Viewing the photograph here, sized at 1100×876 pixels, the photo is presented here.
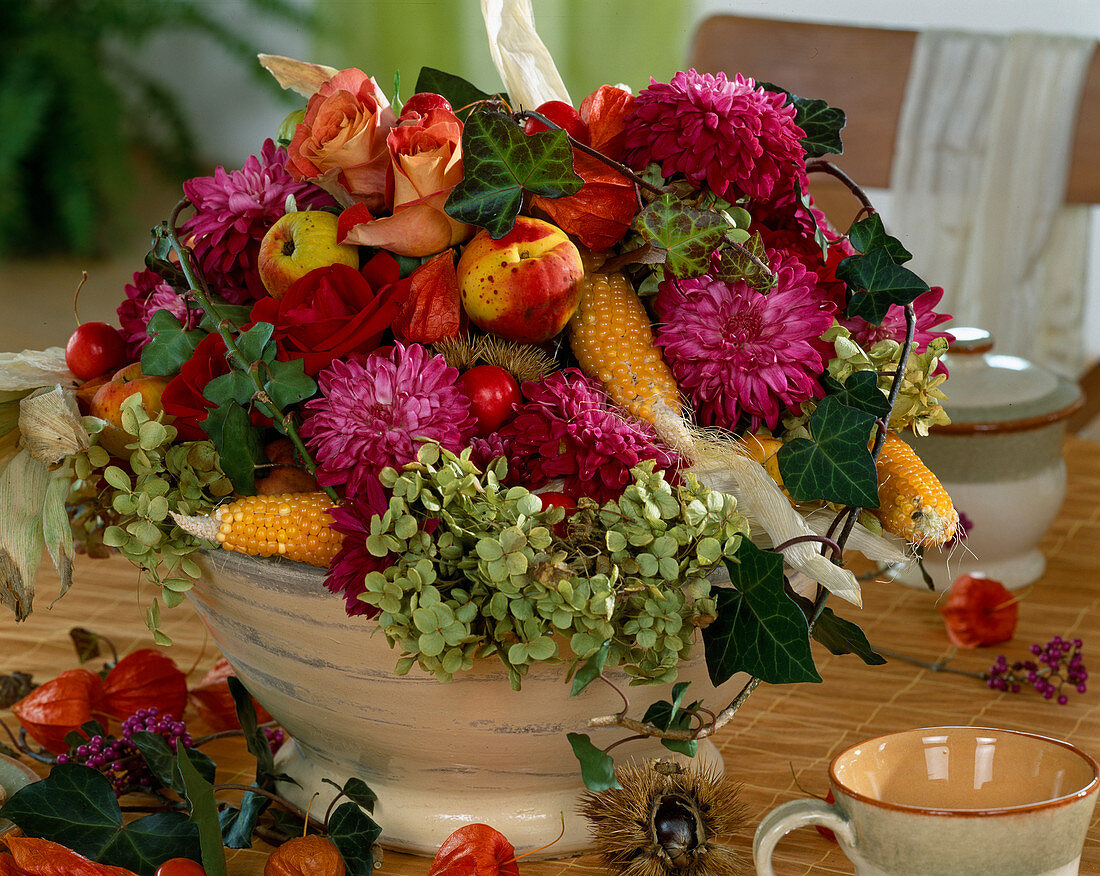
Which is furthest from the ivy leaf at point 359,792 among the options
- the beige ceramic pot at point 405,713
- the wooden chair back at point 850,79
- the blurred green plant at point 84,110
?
the blurred green plant at point 84,110

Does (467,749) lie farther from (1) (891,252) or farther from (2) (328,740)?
(1) (891,252)

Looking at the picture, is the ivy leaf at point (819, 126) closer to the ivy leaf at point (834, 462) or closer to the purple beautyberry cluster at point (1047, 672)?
the ivy leaf at point (834, 462)

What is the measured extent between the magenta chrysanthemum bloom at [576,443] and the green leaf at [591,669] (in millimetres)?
58

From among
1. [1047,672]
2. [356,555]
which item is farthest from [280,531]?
[1047,672]

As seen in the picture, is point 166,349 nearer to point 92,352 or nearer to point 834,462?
point 92,352

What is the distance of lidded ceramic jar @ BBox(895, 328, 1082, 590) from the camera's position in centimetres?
72

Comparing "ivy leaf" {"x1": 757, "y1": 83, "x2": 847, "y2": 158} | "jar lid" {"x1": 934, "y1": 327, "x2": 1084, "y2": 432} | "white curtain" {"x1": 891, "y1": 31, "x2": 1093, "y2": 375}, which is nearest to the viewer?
"ivy leaf" {"x1": 757, "y1": 83, "x2": 847, "y2": 158}

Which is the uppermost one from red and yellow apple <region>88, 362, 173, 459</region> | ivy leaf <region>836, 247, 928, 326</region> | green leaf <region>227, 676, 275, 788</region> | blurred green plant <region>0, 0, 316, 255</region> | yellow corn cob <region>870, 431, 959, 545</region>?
ivy leaf <region>836, 247, 928, 326</region>

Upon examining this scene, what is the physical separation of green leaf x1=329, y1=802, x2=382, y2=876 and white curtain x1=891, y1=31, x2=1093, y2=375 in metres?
1.16

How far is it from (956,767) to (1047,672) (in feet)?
0.74

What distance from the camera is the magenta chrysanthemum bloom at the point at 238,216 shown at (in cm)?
54

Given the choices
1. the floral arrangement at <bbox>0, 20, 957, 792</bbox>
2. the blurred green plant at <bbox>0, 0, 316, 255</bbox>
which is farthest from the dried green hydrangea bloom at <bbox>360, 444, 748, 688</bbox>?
the blurred green plant at <bbox>0, 0, 316, 255</bbox>

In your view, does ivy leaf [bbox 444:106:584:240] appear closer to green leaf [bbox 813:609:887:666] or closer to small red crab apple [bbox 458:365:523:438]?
small red crab apple [bbox 458:365:523:438]

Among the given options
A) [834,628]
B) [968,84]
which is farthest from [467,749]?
[968,84]
